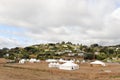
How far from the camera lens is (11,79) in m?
31.8

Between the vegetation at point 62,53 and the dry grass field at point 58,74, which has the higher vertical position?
the vegetation at point 62,53

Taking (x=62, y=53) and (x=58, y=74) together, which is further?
(x=62, y=53)

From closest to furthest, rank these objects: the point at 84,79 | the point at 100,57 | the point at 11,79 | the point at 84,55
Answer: the point at 11,79, the point at 84,79, the point at 100,57, the point at 84,55

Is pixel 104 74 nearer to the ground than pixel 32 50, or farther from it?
nearer to the ground

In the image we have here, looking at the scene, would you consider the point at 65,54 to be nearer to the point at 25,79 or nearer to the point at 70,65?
the point at 70,65

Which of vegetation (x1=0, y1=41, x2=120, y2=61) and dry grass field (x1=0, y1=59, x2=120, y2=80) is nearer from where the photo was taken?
dry grass field (x1=0, y1=59, x2=120, y2=80)

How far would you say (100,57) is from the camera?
102250mm

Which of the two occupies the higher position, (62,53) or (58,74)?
(62,53)

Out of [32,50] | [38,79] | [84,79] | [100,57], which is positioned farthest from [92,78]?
[32,50]

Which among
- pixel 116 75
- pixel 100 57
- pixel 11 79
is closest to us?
pixel 11 79

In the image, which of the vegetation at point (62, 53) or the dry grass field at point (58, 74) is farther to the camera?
the vegetation at point (62, 53)

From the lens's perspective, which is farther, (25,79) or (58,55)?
(58,55)

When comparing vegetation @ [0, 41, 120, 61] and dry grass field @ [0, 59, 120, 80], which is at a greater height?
vegetation @ [0, 41, 120, 61]

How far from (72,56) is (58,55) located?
22.0 feet
